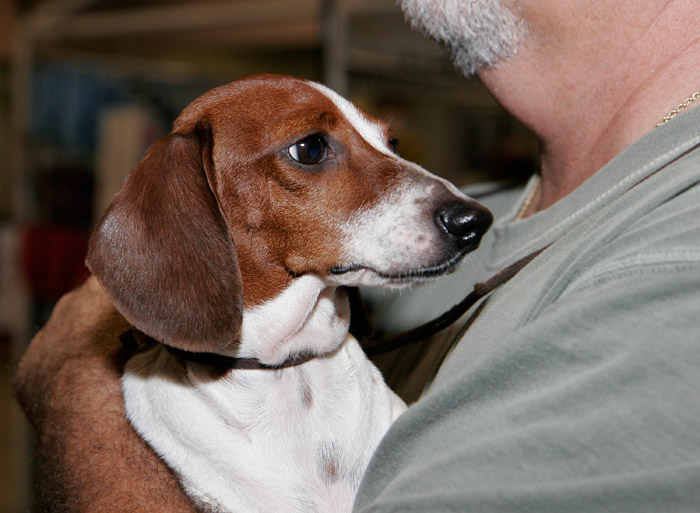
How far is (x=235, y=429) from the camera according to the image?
1.18m

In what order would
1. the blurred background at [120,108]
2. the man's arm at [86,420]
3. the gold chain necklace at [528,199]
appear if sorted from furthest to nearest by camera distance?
the blurred background at [120,108], the gold chain necklace at [528,199], the man's arm at [86,420]

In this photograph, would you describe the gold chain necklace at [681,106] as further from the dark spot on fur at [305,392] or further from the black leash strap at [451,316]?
the dark spot on fur at [305,392]

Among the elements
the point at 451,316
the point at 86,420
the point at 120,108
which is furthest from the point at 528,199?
the point at 120,108

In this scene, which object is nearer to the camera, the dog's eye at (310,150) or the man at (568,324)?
the man at (568,324)

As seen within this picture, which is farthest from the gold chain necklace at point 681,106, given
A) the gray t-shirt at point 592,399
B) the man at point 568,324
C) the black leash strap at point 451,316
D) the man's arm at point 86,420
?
the man's arm at point 86,420

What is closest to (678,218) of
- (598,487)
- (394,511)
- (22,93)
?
(598,487)

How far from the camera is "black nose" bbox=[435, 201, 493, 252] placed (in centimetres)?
123

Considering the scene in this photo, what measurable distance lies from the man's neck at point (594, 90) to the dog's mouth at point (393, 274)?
407 millimetres

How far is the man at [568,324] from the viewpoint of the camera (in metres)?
0.70

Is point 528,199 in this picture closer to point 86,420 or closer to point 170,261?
point 170,261

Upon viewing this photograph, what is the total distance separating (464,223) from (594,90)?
0.44 meters

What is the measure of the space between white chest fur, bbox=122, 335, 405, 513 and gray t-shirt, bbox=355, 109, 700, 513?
0.72 ft

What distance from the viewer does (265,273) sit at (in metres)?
1.29

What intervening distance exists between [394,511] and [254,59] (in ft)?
20.6
